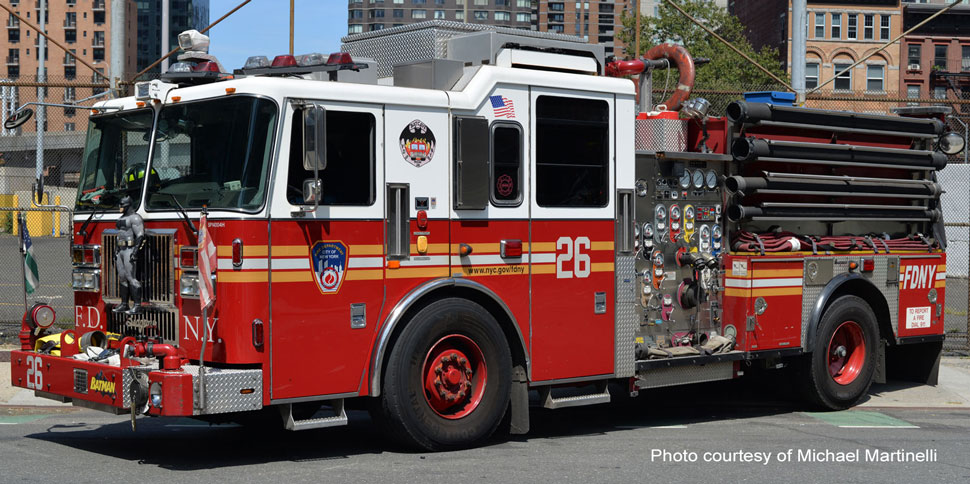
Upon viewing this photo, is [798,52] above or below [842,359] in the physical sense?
above

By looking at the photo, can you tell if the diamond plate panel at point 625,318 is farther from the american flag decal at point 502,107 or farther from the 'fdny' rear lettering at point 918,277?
the 'fdny' rear lettering at point 918,277

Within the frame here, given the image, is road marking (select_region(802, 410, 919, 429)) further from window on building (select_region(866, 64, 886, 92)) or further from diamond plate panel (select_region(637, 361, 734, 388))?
window on building (select_region(866, 64, 886, 92))

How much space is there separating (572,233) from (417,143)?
61.4 inches

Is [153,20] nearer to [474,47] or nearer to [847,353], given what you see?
[847,353]

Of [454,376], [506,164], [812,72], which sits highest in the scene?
[812,72]

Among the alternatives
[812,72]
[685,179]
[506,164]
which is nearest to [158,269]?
[506,164]

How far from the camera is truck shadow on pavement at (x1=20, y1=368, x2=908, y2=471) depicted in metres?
8.05

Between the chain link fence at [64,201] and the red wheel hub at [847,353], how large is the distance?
118 inches

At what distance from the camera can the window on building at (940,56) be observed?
67.6 m

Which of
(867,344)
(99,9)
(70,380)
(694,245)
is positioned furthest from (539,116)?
(99,9)

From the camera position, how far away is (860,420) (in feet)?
34.1

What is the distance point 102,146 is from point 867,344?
289 inches

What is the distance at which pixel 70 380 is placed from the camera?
768 cm

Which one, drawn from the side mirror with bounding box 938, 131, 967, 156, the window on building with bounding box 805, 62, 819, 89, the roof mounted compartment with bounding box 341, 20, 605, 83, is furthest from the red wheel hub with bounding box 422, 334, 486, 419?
the window on building with bounding box 805, 62, 819, 89
